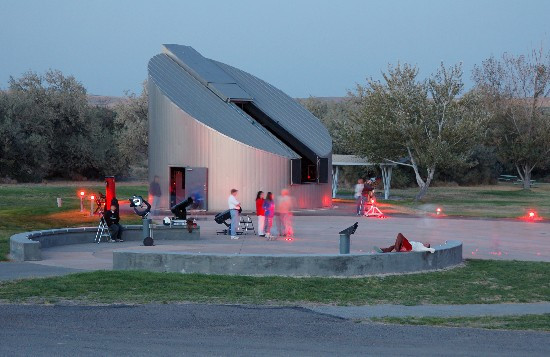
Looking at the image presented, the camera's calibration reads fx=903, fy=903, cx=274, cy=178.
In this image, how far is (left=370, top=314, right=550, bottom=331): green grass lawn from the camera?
12.5 meters

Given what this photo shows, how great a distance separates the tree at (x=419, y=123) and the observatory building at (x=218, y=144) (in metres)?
7.67

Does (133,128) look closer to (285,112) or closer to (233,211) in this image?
(285,112)

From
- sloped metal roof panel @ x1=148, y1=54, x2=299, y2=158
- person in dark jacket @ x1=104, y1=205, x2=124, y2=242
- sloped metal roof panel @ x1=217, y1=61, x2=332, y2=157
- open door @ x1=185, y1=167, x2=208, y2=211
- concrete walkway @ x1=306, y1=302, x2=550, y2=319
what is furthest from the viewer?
sloped metal roof panel @ x1=217, y1=61, x2=332, y2=157

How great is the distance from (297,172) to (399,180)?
32.1 meters

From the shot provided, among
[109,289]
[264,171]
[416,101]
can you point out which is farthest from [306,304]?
[416,101]

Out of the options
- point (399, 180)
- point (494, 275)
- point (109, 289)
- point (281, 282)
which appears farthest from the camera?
point (399, 180)

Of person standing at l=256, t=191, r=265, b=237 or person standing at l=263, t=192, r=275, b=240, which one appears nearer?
person standing at l=263, t=192, r=275, b=240

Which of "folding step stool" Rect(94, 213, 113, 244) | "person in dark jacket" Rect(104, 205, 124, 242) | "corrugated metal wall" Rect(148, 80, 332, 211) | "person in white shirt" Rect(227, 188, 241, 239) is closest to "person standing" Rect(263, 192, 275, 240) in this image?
"person in white shirt" Rect(227, 188, 241, 239)

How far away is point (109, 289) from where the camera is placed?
15125 mm

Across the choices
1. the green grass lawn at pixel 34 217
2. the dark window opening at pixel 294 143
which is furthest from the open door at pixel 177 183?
the dark window opening at pixel 294 143

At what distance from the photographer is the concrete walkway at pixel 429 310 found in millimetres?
13539

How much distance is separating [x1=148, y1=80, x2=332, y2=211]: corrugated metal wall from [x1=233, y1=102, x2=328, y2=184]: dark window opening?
2.21 meters

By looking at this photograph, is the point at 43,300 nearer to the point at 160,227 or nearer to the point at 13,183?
the point at 160,227

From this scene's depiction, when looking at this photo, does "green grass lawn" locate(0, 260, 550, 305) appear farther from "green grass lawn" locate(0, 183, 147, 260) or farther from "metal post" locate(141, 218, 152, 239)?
"metal post" locate(141, 218, 152, 239)
